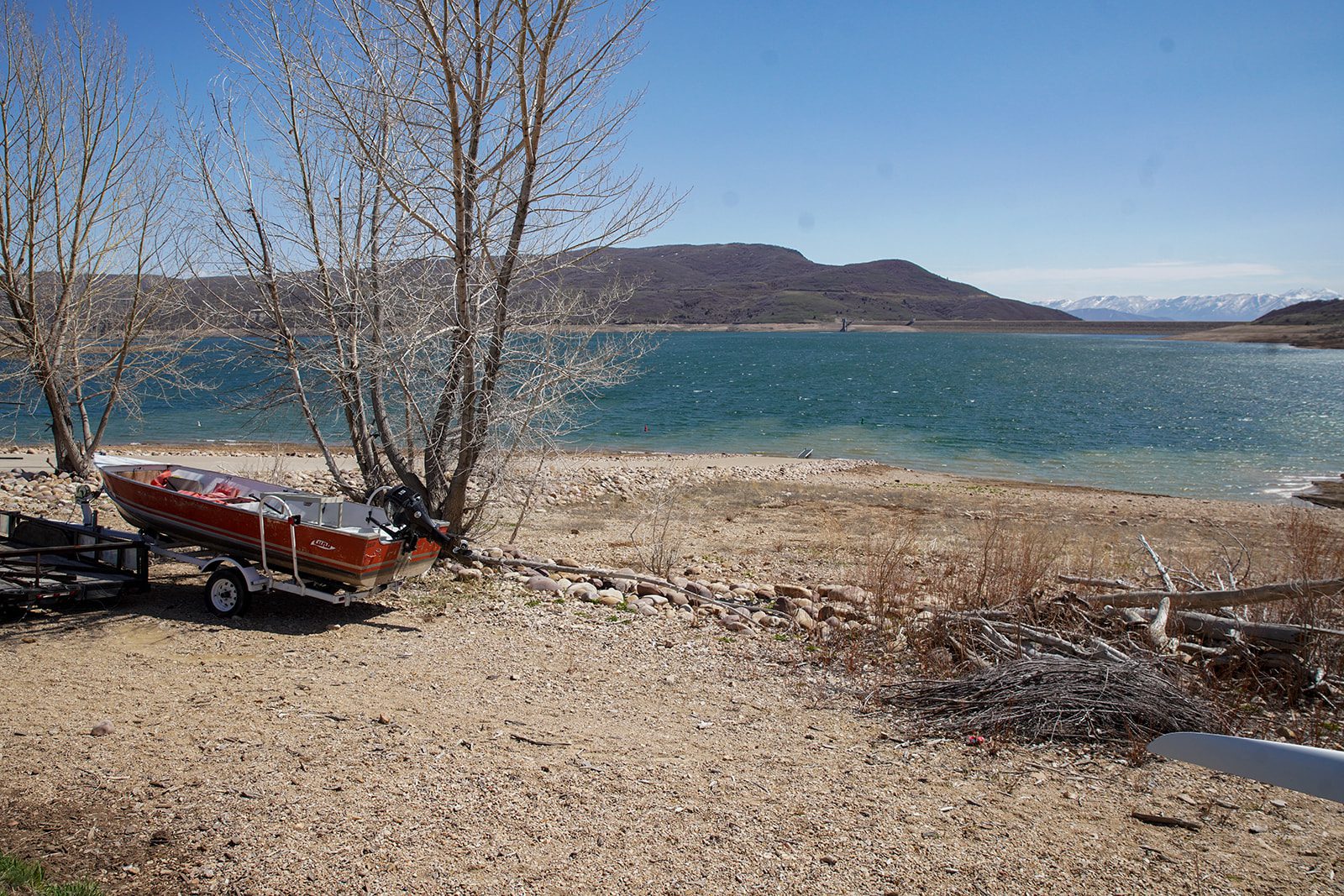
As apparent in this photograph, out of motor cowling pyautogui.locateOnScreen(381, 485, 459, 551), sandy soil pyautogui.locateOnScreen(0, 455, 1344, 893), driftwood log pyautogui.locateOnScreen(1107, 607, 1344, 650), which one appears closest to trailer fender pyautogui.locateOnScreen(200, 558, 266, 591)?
sandy soil pyautogui.locateOnScreen(0, 455, 1344, 893)

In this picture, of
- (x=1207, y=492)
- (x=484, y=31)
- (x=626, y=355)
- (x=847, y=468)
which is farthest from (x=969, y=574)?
(x=1207, y=492)

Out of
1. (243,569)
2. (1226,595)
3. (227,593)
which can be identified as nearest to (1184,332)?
(1226,595)

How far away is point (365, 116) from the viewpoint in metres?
9.09

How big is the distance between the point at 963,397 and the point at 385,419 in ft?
151

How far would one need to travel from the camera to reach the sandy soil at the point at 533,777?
12.0ft

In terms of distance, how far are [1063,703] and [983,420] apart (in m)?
36.5

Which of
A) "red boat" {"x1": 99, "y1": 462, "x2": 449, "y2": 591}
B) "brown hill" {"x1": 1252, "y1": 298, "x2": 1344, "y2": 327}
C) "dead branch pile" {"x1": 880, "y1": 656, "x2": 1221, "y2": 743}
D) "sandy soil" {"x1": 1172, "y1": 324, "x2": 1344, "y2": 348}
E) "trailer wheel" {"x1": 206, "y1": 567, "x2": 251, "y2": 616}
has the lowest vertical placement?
"dead branch pile" {"x1": 880, "y1": 656, "x2": 1221, "y2": 743}

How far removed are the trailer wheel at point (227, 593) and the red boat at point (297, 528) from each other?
0.23 meters

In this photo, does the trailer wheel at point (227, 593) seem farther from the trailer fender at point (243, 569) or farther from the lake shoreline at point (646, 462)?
the lake shoreline at point (646, 462)

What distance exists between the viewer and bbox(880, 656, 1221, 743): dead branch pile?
5.15 m

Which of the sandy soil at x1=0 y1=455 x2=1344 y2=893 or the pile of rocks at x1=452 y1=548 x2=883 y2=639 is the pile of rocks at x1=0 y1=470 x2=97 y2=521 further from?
the pile of rocks at x1=452 y1=548 x2=883 y2=639

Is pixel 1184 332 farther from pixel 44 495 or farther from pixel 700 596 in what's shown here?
pixel 44 495

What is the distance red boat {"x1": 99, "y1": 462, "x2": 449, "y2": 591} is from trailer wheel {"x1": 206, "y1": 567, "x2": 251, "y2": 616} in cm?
23

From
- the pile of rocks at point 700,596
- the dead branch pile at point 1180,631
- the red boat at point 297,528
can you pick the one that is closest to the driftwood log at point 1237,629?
the dead branch pile at point 1180,631
